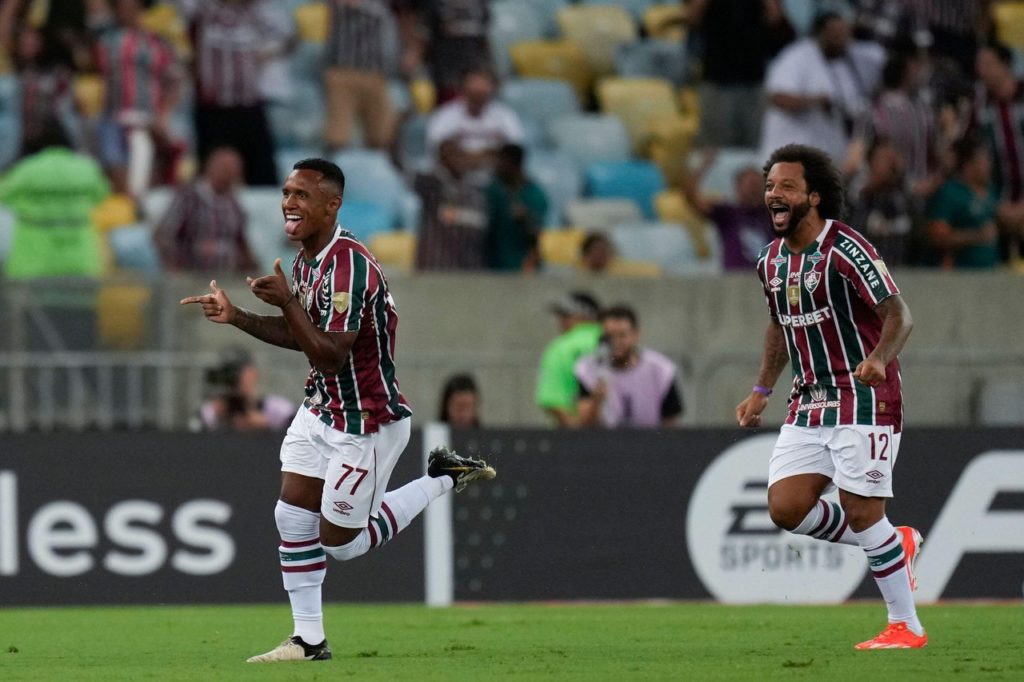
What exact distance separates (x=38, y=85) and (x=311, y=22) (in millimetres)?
3811

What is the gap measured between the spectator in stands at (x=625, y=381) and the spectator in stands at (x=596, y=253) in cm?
160

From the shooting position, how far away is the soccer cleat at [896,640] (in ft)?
30.2

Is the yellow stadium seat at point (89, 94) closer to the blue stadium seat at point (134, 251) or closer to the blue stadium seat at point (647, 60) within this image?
the blue stadium seat at point (134, 251)

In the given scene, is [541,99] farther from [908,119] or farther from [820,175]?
[820,175]

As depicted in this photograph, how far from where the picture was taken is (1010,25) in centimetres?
2111

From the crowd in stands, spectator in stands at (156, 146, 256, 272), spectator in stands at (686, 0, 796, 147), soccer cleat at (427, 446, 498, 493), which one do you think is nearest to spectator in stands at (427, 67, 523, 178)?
the crowd in stands

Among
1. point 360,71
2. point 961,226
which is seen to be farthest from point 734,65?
point 360,71

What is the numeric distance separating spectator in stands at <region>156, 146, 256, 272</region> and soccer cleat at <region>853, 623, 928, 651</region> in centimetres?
786

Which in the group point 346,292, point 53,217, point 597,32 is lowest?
point 346,292

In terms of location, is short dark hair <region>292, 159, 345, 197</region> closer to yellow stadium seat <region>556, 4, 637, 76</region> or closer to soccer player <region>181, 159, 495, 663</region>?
soccer player <region>181, 159, 495, 663</region>

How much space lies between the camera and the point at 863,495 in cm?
916

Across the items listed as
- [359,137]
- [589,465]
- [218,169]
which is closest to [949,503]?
[589,465]

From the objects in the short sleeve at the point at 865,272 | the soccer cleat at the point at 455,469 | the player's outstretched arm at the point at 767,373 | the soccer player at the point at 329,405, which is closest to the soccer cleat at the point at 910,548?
the player's outstretched arm at the point at 767,373

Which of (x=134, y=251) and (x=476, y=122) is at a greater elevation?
(x=476, y=122)
